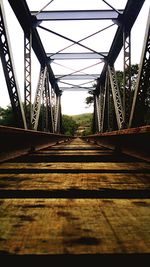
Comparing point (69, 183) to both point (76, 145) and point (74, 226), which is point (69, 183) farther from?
point (76, 145)

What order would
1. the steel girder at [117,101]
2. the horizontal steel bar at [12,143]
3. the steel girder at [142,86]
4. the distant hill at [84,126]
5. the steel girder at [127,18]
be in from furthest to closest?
the distant hill at [84,126], the steel girder at [117,101], the steel girder at [127,18], the steel girder at [142,86], the horizontal steel bar at [12,143]

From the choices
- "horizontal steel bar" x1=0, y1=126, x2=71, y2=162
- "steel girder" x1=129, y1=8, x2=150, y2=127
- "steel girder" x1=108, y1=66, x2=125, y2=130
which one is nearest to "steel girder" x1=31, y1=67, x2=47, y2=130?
"steel girder" x1=108, y1=66, x2=125, y2=130

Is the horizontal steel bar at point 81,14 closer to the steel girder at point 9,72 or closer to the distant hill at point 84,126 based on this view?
the steel girder at point 9,72

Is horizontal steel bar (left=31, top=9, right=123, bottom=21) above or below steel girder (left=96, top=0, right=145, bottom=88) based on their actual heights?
above

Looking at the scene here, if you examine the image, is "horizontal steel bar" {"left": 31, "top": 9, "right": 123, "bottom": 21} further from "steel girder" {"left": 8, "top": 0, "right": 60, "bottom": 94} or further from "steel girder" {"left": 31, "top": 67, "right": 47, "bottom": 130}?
"steel girder" {"left": 31, "top": 67, "right": 47, "bottom": 130}

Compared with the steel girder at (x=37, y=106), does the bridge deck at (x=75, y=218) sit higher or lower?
lower

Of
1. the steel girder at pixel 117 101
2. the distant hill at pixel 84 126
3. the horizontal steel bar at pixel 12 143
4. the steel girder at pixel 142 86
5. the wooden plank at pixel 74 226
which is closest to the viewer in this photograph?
the wooden plank at pixel 74 226

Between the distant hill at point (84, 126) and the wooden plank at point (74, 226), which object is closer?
the wooden plank at point (74, 226)

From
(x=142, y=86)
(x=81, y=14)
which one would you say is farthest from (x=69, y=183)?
(x=81, y=14)

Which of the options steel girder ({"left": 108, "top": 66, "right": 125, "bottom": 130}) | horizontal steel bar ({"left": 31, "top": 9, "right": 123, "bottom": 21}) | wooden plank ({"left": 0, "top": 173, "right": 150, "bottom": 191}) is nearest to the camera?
wooden plank ({"left": 0, "top": 173, "right": 150, "bottom": 191})

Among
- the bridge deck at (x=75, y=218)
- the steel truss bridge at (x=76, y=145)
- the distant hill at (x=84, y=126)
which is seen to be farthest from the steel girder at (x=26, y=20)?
the distant hill at (x=84, y=126)

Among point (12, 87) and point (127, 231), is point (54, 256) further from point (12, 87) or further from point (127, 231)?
point (12, 87)

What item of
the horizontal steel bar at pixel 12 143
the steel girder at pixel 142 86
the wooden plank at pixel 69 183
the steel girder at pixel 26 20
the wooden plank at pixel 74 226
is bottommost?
the wooden plank at pixel 74 226

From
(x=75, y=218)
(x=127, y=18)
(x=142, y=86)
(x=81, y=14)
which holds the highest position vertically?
(x=81, y=14)
